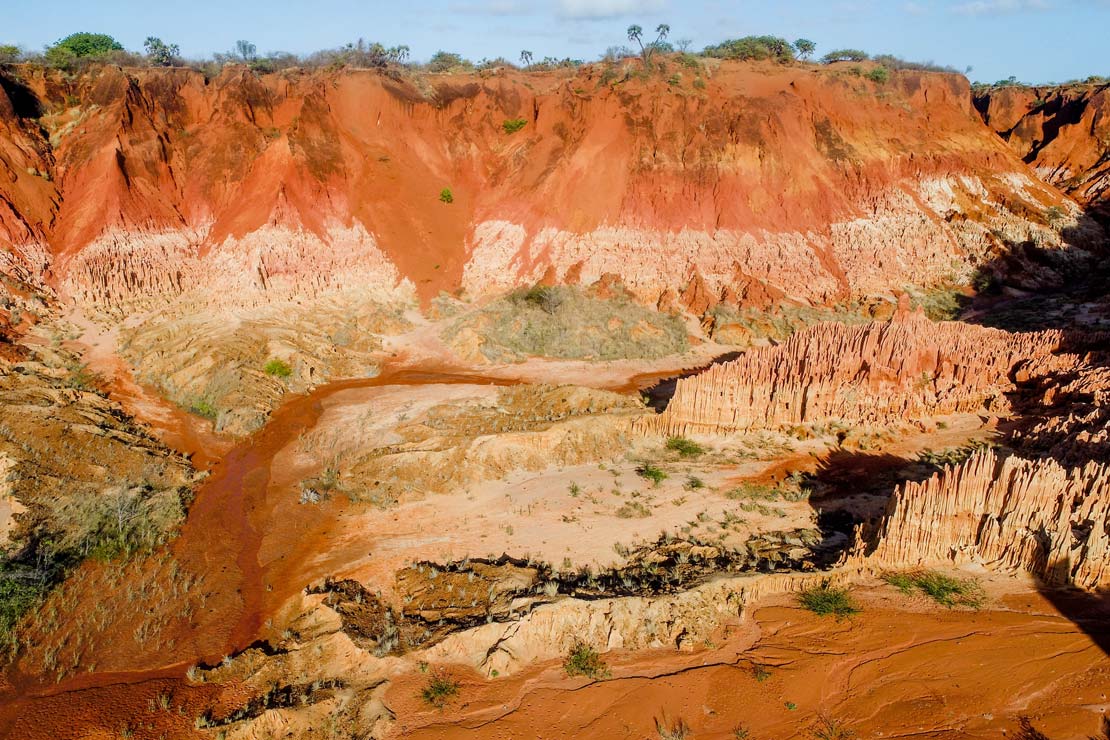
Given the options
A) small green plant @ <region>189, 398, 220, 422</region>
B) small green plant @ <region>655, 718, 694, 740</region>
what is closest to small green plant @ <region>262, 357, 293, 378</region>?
small green plant @ <region>189, 398, 220, 422</region>

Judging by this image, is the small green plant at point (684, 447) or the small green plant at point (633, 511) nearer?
the small green plant at point (633, 511)

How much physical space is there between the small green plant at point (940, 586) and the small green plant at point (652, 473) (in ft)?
18.3

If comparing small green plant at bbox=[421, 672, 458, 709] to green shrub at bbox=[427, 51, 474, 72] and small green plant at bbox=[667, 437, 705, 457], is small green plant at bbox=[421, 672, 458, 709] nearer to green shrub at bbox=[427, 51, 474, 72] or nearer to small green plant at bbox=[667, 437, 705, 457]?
small green plant at bbox=[667, 437, 705, 457]

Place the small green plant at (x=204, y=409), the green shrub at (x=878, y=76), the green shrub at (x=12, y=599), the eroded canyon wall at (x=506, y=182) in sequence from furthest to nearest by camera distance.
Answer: the green shrub at (x=878, y=76)
the eroded canyon wall at (x=506, y=182)
the small green plant at (x=204, y=409)
the green shrub at (x=12, y=599)

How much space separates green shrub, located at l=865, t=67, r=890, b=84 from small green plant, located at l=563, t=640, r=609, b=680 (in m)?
37.6

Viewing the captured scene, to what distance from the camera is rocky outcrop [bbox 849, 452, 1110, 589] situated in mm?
9672

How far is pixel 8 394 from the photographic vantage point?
1784cm

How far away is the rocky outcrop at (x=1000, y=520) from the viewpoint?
31.7ft

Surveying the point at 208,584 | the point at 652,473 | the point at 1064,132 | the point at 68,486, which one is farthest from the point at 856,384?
the point at 1064,132

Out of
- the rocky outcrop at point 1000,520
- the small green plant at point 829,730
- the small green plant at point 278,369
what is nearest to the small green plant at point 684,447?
the rocky outcrop at point 1000,520

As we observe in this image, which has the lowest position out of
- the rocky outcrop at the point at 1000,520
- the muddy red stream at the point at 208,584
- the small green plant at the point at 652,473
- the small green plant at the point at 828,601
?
the muddy red stream at the point at 208,584

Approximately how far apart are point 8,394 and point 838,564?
21.0 metres

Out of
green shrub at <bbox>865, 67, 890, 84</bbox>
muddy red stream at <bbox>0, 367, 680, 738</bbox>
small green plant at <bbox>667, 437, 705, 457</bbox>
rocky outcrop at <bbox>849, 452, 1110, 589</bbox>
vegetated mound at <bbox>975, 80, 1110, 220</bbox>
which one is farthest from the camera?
vegetated mound at <bbox>975, 80, 1110, 220</bbox>

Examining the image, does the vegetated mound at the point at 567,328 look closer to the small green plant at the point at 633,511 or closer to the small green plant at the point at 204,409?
the small green plant at the point at 204,409
